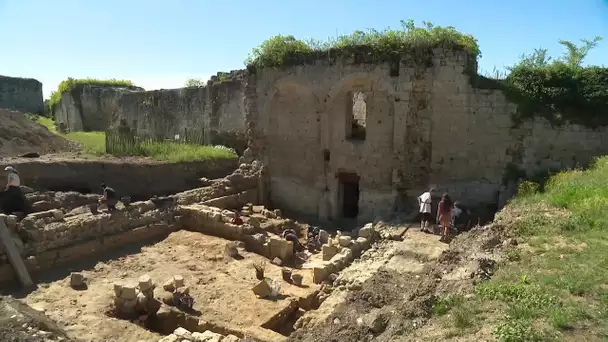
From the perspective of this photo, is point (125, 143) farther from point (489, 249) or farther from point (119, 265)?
point (489, 249)

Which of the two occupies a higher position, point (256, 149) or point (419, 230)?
point (256, 149)

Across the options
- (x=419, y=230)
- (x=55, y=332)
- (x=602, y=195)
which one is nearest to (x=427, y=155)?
(x=419, y=230)

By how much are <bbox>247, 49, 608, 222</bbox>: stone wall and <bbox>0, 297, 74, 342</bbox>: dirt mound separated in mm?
9485

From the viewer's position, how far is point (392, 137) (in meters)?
13.6

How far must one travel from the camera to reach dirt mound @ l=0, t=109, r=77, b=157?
17.1 meters

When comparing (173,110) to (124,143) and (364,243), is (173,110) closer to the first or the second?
(124,143)

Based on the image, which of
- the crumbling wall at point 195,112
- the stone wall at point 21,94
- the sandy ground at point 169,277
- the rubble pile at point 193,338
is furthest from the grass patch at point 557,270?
the stone wall at point 21,94

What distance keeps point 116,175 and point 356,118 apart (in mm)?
8572

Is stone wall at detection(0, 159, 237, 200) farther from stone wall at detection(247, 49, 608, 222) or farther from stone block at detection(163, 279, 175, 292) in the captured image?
stone block at detection(163, 279, 175, 292)

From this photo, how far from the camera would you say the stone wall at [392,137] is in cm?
1203

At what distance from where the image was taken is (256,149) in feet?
54.3

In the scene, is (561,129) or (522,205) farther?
(561,129)

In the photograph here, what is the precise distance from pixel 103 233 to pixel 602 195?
1035cm

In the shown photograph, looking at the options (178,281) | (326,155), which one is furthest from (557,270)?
(326,155)
